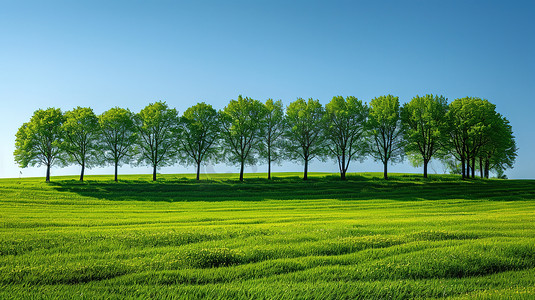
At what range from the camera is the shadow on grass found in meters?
36.0

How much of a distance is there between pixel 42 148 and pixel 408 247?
55.9m

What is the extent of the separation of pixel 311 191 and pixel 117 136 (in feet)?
107

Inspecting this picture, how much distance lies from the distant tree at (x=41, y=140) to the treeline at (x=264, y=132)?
0.16 meters

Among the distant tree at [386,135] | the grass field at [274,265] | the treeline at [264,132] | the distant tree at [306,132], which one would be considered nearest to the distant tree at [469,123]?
the treeline at [264,132]

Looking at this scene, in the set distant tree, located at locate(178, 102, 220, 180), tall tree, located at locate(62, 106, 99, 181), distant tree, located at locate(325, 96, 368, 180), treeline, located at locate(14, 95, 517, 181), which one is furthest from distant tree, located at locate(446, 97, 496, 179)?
tall tree, located at locate(62, 106, 99, 181)

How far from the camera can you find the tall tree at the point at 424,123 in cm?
5031

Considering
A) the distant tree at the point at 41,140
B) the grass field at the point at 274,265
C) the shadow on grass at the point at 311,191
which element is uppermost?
the distant tree at the point at 41,140

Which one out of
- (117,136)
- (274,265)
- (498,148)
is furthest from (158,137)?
(498,148)

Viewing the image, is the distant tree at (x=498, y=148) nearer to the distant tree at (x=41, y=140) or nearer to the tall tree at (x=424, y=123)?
the tall tree at (x=424, y=123)

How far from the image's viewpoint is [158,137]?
51719 mm

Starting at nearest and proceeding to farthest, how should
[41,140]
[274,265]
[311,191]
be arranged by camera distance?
[274,265]
[311,191]
[41,140]

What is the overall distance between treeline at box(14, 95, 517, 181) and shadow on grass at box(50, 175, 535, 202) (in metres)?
6.58

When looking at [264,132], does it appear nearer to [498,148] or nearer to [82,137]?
[82,137]

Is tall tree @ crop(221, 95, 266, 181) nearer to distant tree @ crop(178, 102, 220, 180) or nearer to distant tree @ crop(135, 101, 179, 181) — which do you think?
distant tree @ crop(178, 102, 220, 180)
